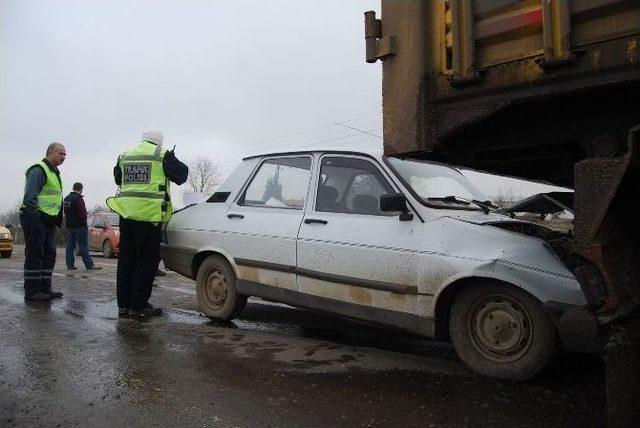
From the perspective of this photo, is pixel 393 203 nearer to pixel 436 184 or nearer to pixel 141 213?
pixel 436 184

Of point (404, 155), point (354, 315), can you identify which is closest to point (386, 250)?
point (354, 315)

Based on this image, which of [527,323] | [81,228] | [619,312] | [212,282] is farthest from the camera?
[81,228]

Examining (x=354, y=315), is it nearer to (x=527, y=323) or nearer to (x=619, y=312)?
Answer: (x=527, y=323)

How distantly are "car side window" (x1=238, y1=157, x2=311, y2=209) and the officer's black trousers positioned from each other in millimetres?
1109

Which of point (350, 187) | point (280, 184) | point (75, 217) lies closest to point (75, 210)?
point (75, 217)

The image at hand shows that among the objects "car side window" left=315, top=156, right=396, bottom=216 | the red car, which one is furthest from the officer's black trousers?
the red car

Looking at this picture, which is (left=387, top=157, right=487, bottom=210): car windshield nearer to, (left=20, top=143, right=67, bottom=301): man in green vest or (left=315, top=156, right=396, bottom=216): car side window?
(left=315, top=156, right=396, bottom=216): car side window

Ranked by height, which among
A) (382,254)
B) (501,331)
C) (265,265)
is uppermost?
(382,254)

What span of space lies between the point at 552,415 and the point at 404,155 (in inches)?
60.6

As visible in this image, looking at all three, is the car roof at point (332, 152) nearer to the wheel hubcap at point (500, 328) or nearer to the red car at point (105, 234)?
the wheel hubcap at point (500, 328)

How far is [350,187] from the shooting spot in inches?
159

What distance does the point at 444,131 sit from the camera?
2.62 meters

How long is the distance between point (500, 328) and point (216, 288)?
266 cm

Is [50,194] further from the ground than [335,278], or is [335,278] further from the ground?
[50,194]
